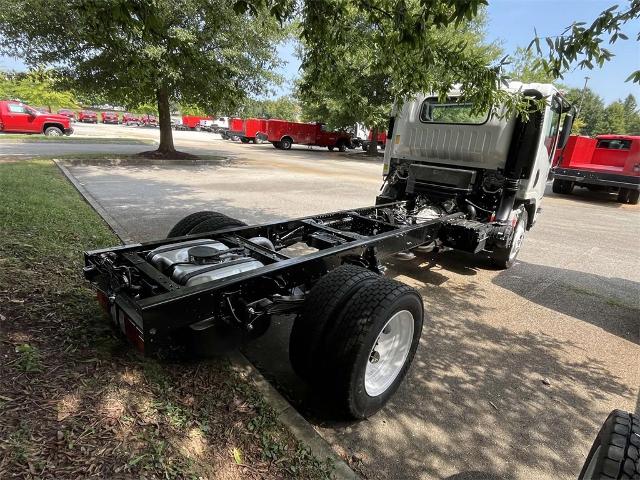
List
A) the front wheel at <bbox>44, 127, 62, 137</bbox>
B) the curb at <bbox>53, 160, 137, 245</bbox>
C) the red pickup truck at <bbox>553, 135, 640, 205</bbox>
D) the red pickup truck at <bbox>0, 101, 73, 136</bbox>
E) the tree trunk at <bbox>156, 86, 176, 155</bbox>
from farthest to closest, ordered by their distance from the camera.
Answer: the front wheel at <bbox>44, 127, 62, 137</bbox>
the red pickup truck at <bbox>0, 101, 73, 136</bbox>
the tree trunk at <bbox>156, 86, 176, 155</bbox>
the red pickup truck at <bbox>553, 135, 640, 205</bbox>
the curb at <bbox>53, 160, 137, 245</bbox>

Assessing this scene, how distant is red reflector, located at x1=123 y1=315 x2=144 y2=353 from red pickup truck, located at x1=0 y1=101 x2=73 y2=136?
25145 mm

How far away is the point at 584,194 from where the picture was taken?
51.9 ft

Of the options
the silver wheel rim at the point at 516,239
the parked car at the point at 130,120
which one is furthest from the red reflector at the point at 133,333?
the parked car at the point at 130,120

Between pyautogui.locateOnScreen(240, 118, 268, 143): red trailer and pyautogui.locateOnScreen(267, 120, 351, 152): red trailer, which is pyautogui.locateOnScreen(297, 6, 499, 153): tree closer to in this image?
pyautogui.locateOnScreen(267, 120, 351, 152): red trailer

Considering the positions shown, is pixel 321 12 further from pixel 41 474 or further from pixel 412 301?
pixel 41 474

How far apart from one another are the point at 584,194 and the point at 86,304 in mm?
17868

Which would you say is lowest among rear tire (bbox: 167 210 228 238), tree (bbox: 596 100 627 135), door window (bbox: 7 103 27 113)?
rear tire (bbox: 167 210 228 238)

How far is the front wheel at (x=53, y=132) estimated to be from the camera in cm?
2234

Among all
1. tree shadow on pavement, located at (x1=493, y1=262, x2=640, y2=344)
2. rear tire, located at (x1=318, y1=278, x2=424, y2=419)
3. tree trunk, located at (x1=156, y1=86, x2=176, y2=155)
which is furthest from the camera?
tree trunk, located at (x1=156, y1=86, x2=176, y2=155)

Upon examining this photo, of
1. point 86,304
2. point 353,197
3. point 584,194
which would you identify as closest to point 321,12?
point 86,304

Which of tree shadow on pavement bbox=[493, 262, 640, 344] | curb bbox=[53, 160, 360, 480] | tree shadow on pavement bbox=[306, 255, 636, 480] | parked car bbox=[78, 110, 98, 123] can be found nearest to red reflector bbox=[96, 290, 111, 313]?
curb bbox=[53, 160, 360, 480]

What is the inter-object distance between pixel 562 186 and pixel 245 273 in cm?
1599

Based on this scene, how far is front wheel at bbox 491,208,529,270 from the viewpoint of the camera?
5.55 metres

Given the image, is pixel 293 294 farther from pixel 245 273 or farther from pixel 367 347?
pixel 367 347
